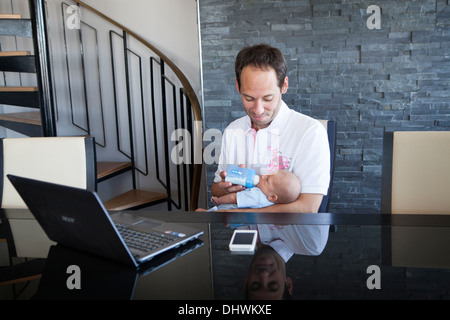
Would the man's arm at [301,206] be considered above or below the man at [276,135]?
below

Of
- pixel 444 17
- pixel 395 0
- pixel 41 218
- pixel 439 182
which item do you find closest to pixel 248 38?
pixel 395 0

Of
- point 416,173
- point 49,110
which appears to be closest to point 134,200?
point 49,110

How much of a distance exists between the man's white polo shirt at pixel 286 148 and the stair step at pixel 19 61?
1.79m

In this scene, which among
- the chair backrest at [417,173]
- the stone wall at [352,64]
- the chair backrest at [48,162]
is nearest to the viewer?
the chair backrest at [417,173]

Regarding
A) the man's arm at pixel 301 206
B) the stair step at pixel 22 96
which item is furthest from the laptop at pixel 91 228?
the stair step at pixel 22 96

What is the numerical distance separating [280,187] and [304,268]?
0.74 metres

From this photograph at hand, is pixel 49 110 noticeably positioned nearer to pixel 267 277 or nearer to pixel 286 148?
pixel 286 148

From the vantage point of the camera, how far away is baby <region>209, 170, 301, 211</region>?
169cm

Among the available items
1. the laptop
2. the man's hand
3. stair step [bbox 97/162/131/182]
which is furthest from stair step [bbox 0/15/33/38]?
the laptop

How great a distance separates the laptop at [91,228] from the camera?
0.95m

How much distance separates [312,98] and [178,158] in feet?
4.57

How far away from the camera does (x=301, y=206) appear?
1669 mm

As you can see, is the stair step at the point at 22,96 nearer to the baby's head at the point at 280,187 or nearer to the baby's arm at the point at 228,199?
the baby's arm at the point at 228,199

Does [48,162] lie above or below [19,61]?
below
